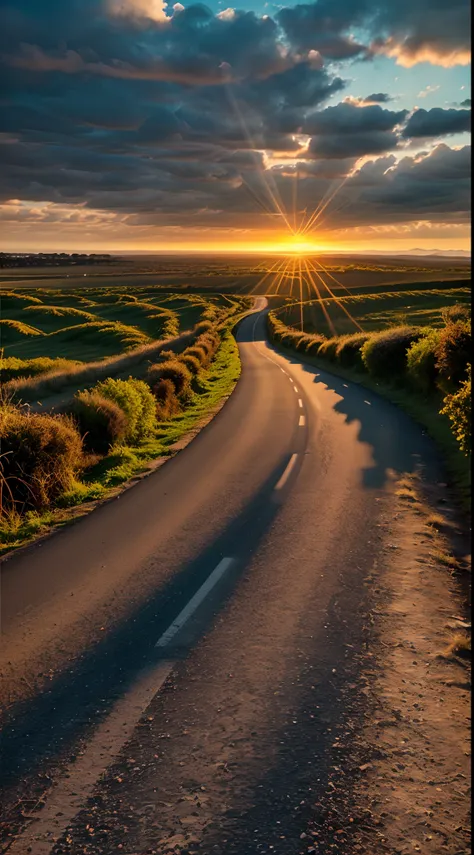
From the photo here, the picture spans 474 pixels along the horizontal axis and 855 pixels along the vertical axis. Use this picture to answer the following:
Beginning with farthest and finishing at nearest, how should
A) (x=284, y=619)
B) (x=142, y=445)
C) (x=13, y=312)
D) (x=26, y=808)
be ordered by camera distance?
1. (x=13, y=312)
2. (x=142, y=445)
3. (x=284, y=619)
4. (x=26, y=808)

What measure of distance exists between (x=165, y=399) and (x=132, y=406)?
5.67 metres

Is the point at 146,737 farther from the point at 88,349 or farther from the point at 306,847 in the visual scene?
the point at 88,349

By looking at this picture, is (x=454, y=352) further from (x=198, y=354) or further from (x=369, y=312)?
(x=369, y=312)

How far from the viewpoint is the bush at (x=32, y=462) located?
1198 cm

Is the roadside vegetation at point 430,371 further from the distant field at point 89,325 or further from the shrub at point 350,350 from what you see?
the distant field at point 89,325

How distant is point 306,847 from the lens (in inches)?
154

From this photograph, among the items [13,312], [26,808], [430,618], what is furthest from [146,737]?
[13,312]

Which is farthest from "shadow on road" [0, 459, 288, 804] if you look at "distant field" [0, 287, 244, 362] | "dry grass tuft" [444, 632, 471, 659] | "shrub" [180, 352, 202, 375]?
"distant field" [0, 287, 244, 362]

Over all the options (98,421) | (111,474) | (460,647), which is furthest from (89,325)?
(460,647)

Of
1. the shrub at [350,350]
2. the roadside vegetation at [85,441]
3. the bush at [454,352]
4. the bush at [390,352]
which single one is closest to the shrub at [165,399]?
the roadside vegetation at [85,441]

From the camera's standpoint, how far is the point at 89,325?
76438 millimetres

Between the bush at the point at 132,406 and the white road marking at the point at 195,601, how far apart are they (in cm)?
1014

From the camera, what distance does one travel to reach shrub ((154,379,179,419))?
23013mm

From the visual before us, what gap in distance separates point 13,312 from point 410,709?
4342 inches
